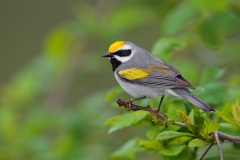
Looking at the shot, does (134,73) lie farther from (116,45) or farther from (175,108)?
(175,108)

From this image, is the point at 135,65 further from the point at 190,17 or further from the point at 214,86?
the point at 190,17

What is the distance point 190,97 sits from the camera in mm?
3271

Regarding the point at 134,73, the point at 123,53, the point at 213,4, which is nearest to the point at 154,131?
the point at 134,73

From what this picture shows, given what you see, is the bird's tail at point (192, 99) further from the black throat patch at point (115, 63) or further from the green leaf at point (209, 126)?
the black throat patch at point (115, 63)

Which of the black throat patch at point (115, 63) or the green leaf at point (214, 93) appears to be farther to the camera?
the black throat patch at point (115, 63)

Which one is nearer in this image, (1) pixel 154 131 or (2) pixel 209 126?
(2) pixel 209 126

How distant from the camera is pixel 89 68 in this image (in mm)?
6680

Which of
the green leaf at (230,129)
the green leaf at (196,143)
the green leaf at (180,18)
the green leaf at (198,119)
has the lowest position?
the green leaf at (196,143)

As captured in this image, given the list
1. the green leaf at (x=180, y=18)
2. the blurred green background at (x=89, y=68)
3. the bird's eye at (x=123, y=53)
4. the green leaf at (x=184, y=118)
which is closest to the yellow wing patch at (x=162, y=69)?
the bird's eye at (x=123, y=53)

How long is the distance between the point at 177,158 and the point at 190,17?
6.50 ft

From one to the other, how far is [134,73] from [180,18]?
4.23 ft

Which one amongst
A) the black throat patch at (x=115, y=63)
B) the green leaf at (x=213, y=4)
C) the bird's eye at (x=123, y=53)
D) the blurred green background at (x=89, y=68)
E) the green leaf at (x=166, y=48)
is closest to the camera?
the green leaf at (x=166, y=48)

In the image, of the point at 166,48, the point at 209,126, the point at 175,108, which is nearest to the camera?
the point at 209,126

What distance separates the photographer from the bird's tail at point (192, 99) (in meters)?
3.08
